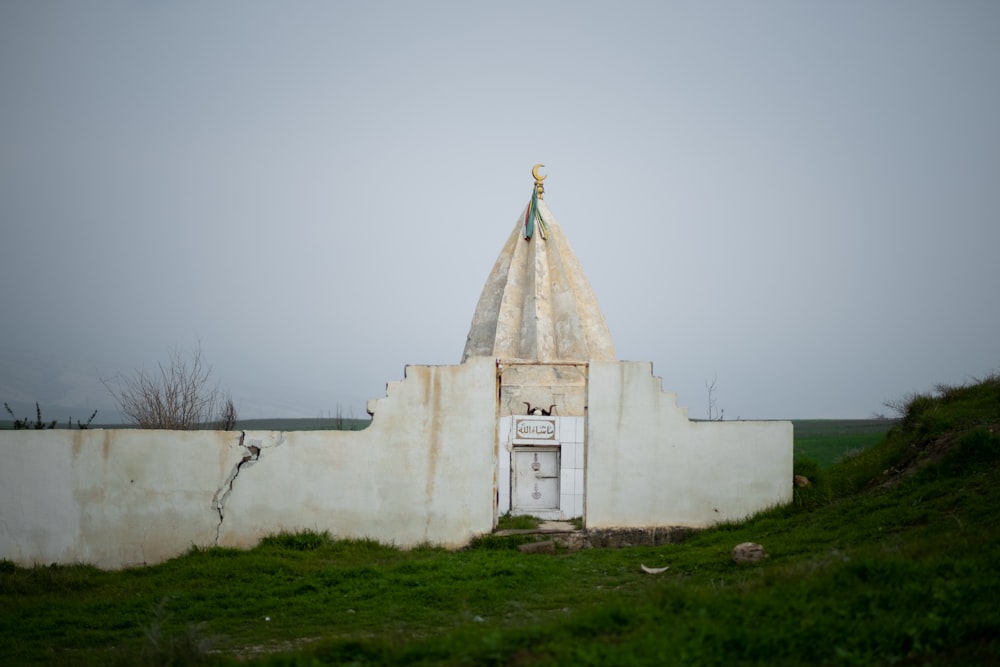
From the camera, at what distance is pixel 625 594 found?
989 cm

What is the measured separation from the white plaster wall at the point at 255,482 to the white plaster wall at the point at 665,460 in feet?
6.14

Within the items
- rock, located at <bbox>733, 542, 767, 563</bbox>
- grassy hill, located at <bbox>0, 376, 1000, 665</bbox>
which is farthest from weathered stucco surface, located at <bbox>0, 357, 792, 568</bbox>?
rock, located at <bbox>733, 542, 767, 563</bbox>

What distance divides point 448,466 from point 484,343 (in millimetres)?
6103

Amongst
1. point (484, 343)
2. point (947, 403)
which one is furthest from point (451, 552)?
point (947, 403)

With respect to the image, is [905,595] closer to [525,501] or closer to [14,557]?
[525,501]

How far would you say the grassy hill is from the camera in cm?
662

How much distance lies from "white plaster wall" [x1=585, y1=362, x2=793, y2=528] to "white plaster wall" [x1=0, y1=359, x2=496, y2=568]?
6.14ft

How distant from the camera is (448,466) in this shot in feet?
48.4

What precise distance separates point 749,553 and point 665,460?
380 cm

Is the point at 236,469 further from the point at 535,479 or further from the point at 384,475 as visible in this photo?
the point at 535,479

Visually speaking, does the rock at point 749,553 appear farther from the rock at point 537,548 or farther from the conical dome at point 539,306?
the conical dome at point 539,306

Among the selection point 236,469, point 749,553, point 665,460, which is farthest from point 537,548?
point 236,469

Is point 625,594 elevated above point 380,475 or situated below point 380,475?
below

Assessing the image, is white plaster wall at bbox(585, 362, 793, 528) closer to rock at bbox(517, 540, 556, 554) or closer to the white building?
the white building
